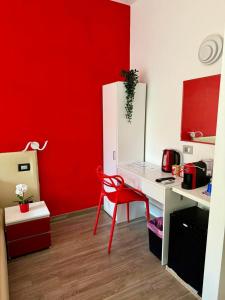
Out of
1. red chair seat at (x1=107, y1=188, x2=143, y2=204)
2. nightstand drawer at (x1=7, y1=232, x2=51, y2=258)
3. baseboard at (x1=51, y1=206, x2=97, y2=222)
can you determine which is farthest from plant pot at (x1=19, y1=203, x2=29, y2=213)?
red chair seat at (x1=107, y1=188, x2=143, y2=204)

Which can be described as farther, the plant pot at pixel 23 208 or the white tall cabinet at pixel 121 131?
the white tall cabinet at pixel 121 131

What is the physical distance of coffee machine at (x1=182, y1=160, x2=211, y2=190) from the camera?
1.83 meters

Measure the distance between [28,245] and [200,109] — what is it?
217 cm

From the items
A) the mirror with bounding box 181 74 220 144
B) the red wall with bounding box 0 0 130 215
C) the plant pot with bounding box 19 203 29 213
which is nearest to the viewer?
the mirror with bounding box 181 74 220 144

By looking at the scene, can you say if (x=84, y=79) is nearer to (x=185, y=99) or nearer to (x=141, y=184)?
(x=185, y=99)

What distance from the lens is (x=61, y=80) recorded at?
8.52 ft

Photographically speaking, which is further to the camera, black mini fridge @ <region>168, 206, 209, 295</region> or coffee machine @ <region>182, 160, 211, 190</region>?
coffee machine @ <region>182, 160, 211, 190</region>

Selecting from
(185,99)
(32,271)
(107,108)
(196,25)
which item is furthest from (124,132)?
(32,271)

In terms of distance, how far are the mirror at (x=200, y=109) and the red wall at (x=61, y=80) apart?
1113 millimetres

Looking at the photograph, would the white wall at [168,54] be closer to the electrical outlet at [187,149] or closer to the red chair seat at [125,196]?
the electrical outlet at [187,149]

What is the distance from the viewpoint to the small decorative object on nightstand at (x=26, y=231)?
2.05 meters

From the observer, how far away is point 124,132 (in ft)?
8.79

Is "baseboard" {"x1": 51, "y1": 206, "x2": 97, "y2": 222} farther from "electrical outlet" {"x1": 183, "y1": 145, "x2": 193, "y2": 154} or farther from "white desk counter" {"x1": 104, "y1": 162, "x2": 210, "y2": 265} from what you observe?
"electrical outlet" {"x1": 183, "y1": 145, "x2": 193, "y2": 154}

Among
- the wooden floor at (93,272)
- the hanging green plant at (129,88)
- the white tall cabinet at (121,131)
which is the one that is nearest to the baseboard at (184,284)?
the wooden floor at (93,272)
